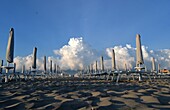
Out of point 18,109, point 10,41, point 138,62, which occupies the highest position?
point 10,41

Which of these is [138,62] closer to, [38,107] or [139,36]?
[139,36]

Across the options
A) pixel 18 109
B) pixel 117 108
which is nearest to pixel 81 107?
pixel 117 108

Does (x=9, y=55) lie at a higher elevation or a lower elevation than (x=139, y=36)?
lower

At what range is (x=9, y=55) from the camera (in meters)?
11.2

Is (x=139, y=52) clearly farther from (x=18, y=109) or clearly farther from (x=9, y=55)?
(x=18, y=109)

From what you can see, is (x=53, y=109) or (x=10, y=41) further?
(x=10, y=41)

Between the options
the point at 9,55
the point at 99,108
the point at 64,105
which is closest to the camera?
the point at 99,108

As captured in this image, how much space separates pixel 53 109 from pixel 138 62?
9447 mm

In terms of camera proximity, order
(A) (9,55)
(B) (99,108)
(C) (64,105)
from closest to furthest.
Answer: (B) (99,108)
(C) (64,105)
(A) (9,55)

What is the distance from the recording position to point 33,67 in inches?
617

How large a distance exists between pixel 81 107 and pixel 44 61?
2005 cm

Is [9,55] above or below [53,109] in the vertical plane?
above

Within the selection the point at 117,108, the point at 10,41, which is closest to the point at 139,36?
the point at 10,41

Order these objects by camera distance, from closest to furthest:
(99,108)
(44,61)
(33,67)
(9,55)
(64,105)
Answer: (99,108) < (64,105) < (9,55) < (33,67) < (44,61)
